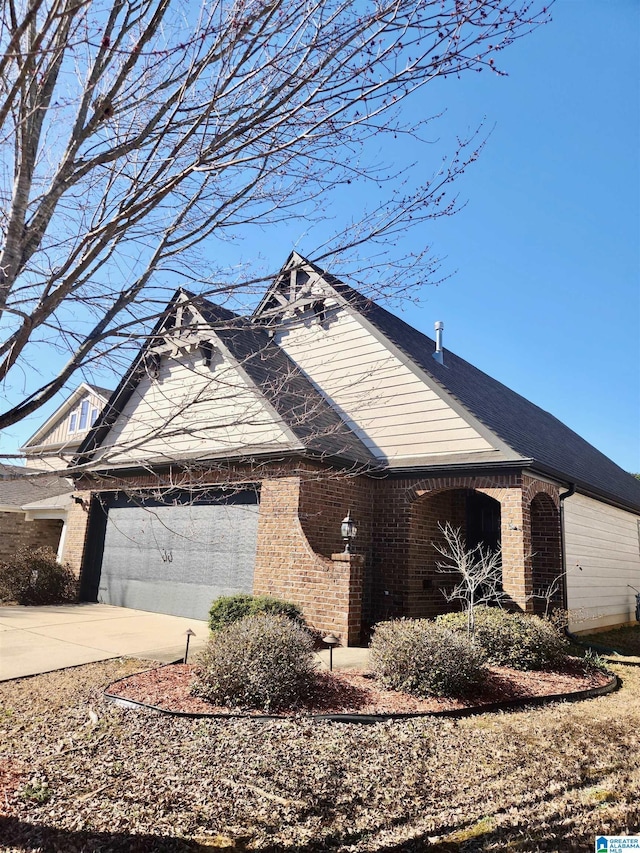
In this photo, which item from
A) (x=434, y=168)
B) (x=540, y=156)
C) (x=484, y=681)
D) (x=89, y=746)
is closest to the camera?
(x=434, y=168)

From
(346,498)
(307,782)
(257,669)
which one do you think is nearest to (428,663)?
(257,669)

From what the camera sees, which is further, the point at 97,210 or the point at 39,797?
the point at 97,210

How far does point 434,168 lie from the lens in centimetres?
388

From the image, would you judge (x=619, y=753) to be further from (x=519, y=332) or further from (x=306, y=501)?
(x=519, y=332)

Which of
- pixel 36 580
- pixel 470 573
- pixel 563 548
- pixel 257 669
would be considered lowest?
pixel 257 669

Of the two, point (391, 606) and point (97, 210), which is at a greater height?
point (97, 210)

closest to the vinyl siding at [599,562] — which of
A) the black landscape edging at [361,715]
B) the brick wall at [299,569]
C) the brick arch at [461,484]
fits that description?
the brick arch at [461,484]

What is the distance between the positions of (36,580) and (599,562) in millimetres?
12813

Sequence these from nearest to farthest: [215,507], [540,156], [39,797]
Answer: [39,797] < [540,156] < [215,507]

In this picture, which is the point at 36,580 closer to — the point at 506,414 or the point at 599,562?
the point at 506,414

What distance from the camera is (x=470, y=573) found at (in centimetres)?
1055

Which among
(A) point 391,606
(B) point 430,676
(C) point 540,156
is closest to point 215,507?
(A) point 391,606

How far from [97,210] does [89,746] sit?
13.3ft

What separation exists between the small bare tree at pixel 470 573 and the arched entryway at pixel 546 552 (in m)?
0.69
